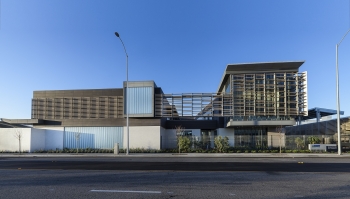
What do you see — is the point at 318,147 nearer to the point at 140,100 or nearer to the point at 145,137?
the point at 145,137

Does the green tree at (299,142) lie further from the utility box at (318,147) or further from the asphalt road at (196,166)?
the asphalt road at (196,166)

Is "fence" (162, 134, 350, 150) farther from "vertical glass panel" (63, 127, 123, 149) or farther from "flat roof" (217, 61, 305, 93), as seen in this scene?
"vertical glass panel" (63, 127, 123, 149)

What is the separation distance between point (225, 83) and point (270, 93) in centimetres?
925

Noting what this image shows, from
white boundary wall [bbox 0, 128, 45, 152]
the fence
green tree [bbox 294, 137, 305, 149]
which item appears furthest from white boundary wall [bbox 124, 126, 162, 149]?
green tree [bbox 294, 137, 305, 149]

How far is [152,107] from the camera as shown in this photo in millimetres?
32188

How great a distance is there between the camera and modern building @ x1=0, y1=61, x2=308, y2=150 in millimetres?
32656

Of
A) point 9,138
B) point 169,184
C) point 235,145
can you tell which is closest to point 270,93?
point 235,145

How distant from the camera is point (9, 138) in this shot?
102ft

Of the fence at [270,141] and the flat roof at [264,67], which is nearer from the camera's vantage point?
the fence at [270,141]

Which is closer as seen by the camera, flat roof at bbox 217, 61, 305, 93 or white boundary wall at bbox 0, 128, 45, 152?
white boundary wall at bbox 0, 128, 45, 152

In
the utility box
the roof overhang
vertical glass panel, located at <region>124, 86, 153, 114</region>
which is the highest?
vertical glass panel, located at <region>124, 86, 153, 114</region>

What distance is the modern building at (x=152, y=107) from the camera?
3266 cm

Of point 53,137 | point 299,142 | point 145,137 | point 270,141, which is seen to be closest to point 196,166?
point 145,137

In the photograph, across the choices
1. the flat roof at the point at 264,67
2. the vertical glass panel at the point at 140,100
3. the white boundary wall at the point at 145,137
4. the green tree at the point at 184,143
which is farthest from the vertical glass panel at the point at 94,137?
the flat roof at the point at 264,67
